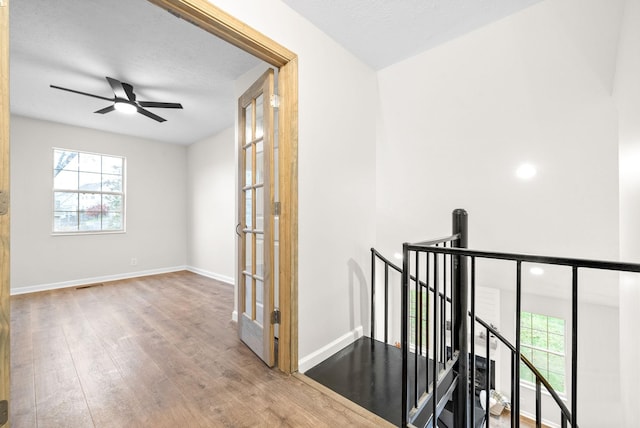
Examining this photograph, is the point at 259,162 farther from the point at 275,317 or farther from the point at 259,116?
the point at 275,317

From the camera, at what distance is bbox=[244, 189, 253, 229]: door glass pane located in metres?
2.33

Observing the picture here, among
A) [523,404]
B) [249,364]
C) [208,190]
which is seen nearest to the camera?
[249,364]

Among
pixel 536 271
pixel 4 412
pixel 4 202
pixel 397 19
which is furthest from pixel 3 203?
pixel 536 271

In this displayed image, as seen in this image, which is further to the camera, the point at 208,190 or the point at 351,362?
the point at 208,190

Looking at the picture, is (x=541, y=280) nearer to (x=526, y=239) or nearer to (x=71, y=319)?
(x=526, y=239)

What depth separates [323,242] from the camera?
7.26 feet

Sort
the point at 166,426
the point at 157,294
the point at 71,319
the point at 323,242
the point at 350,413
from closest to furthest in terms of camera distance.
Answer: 1. the point at 166,426
2. the point at 350,413
3. the point at 323,242
4. the point at 71,319
5. the point at 157,294

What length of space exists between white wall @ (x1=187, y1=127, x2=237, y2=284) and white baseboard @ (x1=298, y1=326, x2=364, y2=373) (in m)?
2.64

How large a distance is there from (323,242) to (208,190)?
375cm

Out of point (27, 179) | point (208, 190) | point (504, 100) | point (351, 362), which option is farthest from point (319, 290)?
point (27, 179)

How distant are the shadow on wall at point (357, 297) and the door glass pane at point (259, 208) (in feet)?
2.72

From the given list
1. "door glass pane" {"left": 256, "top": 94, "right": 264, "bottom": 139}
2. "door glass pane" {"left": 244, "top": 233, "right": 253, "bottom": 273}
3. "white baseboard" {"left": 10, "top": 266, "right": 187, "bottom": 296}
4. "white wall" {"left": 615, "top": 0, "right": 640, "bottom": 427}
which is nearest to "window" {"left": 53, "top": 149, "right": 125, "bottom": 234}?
"white baseboard" {"left": 10, "top": 266, "right": 187, "bottom": 296}

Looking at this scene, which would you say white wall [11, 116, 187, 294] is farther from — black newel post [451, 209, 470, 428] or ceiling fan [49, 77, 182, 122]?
black newel post [451, 209, 470, 428]

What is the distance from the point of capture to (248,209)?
2400mm
